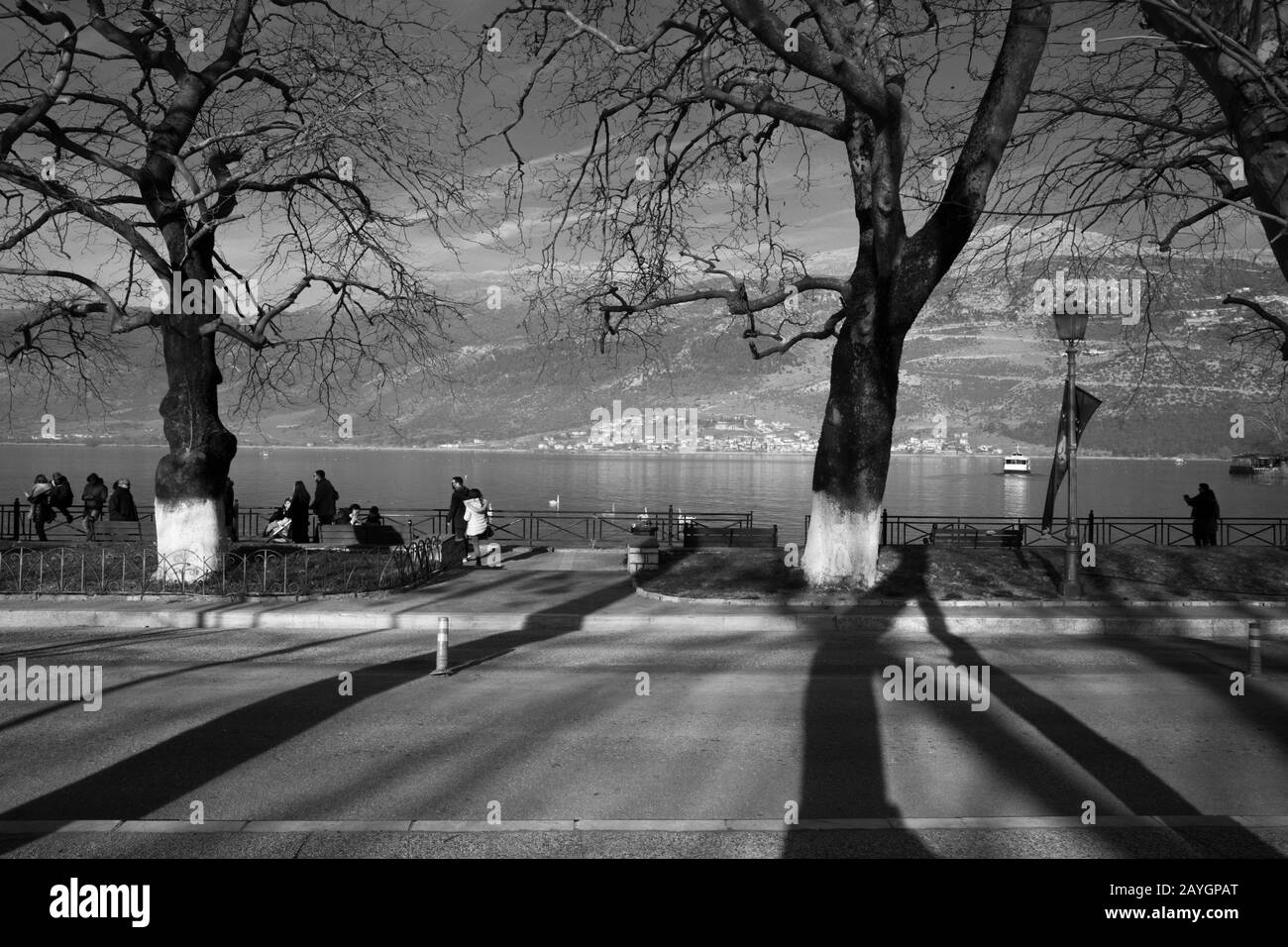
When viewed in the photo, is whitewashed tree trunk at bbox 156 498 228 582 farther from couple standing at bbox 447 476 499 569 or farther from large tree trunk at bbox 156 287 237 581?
couple standing at bbox 447 476 499 569

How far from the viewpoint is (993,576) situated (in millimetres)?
17375

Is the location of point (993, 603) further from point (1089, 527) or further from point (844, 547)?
point (1089, 527)

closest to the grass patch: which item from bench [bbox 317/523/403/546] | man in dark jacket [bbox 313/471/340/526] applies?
bench [bbox 317/523/403/546]

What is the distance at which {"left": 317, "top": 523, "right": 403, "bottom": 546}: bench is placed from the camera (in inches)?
825

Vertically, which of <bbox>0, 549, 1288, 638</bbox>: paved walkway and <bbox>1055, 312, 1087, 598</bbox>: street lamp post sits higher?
<bbox>1055, 312, 1087, 598</bbox>: street lamp post

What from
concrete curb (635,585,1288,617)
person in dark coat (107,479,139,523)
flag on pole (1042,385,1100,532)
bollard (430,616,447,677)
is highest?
flag on pole (1042,385,1100,532)

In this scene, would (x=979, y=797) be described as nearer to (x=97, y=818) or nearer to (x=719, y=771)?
(x=719, y=771)

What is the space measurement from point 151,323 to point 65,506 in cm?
1260

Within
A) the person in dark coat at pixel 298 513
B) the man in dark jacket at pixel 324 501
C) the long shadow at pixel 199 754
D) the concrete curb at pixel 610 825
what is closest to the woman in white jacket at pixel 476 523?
the person in dark coat at pixel 298 513

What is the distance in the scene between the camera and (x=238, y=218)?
1683 cm

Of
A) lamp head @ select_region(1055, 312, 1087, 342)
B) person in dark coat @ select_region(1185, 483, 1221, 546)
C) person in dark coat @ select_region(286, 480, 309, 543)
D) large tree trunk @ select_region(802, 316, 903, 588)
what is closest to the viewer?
large tree trunk @ select_region(802, 316, 903, 588)

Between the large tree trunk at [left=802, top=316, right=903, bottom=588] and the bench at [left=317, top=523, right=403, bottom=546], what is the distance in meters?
9.36

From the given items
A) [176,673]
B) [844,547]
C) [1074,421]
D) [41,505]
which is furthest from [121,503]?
[1074,421]
